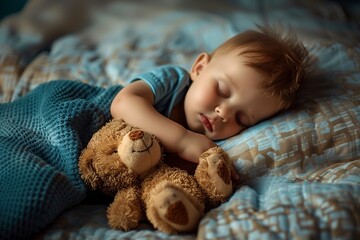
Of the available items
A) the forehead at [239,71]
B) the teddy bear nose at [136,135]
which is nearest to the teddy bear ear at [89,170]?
the teddy bear nose at [136,135]

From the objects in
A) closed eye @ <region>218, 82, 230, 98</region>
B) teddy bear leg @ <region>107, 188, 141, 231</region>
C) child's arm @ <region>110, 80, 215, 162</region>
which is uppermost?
closed eye @ <region>218, 82, 230, 98</region>

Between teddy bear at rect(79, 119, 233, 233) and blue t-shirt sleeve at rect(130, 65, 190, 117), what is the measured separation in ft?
0.72

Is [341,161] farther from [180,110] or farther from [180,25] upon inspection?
[180,25]

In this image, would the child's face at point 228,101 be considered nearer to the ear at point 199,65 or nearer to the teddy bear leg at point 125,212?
the ear at point 199,65

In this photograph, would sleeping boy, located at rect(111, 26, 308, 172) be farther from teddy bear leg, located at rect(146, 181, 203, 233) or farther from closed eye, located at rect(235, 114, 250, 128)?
teddy bear leg, located at rect(146, 181, 203, 233)

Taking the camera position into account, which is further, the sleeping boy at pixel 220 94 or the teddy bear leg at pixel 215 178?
the sleeping boy at pixel 220 94

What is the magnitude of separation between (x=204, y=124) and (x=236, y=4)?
1150 mm

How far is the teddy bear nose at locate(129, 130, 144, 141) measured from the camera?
0.94m

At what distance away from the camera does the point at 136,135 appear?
3.10 feet

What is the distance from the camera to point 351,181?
0.98 meters

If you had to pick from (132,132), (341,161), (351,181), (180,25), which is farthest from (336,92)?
(180,25)

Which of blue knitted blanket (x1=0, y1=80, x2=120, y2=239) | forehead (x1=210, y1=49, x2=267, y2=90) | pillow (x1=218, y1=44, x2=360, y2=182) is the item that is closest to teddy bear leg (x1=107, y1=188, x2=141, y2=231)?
blue knitted blanket (x1=0, y1=80, x2=120, y2=239)

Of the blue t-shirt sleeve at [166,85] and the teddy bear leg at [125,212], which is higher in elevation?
the blue t-shirt sleeve at [166,85]

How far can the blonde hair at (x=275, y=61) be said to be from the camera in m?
1.17
